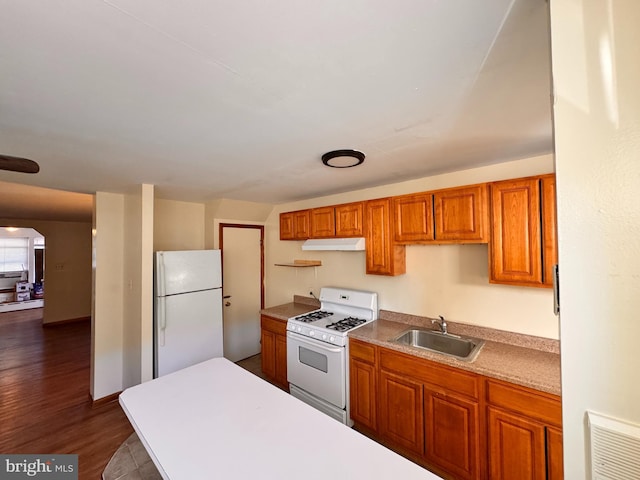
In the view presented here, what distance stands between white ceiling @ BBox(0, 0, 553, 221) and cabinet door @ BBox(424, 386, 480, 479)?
1.76m

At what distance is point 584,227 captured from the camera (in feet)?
2.00

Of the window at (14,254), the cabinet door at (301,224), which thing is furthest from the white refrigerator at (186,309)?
the window at (14,254)

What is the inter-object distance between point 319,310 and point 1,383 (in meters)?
4.15

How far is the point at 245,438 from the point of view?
44.6 inches

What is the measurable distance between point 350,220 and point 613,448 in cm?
243

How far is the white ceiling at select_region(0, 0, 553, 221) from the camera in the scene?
0.75 meters

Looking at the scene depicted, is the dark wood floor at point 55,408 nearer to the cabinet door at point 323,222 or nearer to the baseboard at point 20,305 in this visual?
the cabinet door at point 323,222

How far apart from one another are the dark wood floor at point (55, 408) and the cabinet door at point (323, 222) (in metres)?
2.66

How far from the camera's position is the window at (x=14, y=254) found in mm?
8882

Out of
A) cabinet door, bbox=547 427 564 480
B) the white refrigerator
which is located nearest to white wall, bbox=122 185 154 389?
the white refrigerator

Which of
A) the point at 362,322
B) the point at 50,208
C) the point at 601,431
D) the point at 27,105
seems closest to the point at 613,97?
the point at 601,431

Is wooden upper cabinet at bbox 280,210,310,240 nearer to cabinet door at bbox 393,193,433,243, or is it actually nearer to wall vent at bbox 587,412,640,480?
cabinet door at bbox 393,193,433,243

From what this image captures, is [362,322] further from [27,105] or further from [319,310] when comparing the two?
[27,105]

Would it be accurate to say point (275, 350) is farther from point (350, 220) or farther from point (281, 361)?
point (350, 220)
